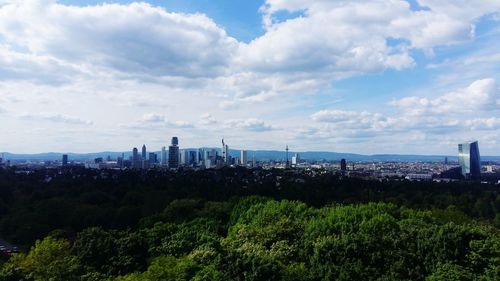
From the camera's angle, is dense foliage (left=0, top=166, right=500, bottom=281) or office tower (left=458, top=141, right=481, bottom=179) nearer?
dense foliage (left=0, top=166, right=500, bottom=281)

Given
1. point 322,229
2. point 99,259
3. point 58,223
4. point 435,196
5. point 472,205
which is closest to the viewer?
point 99,259

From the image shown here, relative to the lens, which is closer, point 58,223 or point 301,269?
point 301,269

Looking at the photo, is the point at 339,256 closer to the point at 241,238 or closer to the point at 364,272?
the point at 364,272

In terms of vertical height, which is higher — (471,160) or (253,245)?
(471,160)

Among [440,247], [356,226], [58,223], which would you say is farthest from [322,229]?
[58,223]

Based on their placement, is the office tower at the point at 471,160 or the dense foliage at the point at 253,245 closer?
the dense foliage at the point at 253,245

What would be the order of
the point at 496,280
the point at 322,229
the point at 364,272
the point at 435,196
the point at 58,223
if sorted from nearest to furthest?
the point at 496,280 → the point at 364,272 → the point at 322,229 → the point at 58,223 → the point at 435,196

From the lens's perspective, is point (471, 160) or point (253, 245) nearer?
point (253, 245)
